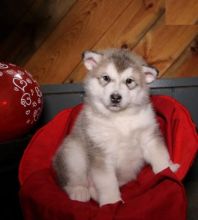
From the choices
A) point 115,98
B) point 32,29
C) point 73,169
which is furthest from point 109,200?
point 32,29

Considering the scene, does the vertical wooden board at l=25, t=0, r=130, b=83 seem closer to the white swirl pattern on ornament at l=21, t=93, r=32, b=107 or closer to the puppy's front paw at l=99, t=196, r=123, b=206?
the white swirl pattern on ornament at l=21, t=93, r=32, b=107

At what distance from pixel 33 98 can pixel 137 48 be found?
0.71 meters

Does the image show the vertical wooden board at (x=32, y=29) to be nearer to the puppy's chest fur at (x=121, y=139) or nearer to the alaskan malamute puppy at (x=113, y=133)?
the alaskan malamute puppy at (x=113, y=133)

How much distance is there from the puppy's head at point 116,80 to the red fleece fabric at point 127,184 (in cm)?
18

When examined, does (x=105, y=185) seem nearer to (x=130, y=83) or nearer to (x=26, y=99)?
(x=130, y=83)

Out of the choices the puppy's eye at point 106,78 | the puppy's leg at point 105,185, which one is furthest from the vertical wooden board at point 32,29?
the puppy's leg at point 105,185

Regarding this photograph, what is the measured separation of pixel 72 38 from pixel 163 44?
0.50 metres

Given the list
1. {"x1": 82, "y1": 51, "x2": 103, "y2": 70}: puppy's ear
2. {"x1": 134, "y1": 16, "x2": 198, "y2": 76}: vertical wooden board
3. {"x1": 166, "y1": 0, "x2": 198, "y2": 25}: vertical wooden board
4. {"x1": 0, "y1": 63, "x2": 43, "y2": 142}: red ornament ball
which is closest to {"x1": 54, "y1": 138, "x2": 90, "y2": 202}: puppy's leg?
{"x1": 0, "y1": 63, "x2": 43, "y2": 142}: red ornament ball

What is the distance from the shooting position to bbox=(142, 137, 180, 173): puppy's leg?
1351 millimetres

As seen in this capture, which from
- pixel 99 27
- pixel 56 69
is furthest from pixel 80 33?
pixel 56 69

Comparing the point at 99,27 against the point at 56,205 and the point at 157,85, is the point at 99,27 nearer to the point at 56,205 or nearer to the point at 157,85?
the point at 157,85

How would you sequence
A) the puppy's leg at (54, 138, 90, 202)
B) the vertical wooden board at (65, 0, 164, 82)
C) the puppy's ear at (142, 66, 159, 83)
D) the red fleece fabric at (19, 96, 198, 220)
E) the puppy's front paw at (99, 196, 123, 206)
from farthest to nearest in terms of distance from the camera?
the vertical wooden board at (65, 0, 164, 82) → the puppy's ear at (142, 66, 159, 83) → the puppy's leg at (54, 138, 90, 202) → the puppy's front paw at (99, 196, 123, 206) → the red fleece fabric at (19, 96, 198, 220)

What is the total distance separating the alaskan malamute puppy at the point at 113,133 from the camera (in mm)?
1342

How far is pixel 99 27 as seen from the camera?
198 cm
